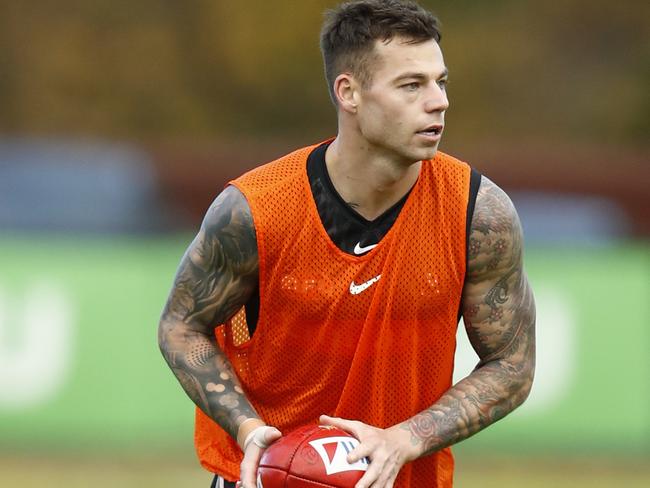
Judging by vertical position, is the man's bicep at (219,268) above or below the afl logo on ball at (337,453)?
above

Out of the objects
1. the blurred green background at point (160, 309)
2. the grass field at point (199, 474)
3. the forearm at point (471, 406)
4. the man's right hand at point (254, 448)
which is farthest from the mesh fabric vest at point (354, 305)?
the blurred green background at point (160, 309)

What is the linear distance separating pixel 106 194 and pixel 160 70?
1212cm

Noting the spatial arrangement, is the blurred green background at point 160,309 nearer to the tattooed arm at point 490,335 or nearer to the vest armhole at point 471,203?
the tattooed arm at point 490,335

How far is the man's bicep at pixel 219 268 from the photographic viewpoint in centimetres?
533

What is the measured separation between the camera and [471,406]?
5371 millimetres

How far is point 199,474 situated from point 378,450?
21.5 ft

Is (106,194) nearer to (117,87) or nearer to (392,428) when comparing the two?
(392,428)

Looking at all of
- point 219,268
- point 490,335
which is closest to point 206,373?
point 219,268

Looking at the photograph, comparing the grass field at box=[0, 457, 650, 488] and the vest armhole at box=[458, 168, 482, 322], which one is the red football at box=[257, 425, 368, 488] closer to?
the vest armhole at box=[458, 168, 482, 322]

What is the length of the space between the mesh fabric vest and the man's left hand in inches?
12.7

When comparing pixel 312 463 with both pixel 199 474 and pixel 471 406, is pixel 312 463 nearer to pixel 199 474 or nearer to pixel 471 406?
pixel 471 406

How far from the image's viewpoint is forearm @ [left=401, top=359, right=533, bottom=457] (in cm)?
522

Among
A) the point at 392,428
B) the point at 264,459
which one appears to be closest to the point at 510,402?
the point at 392,428

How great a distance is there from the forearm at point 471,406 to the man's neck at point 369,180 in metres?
0.73
